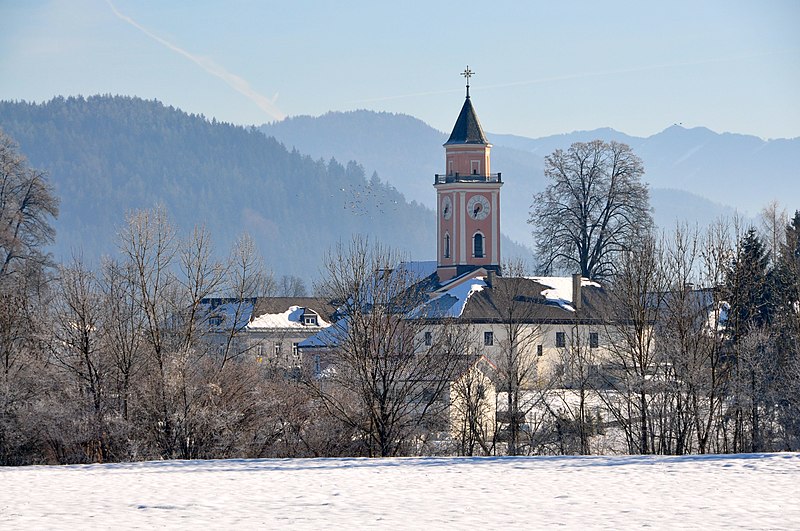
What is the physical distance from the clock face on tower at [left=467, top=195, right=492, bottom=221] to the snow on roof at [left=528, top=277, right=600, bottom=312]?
14.0m

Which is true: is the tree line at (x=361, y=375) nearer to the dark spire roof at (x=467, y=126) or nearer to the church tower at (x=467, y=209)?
the church tower at (x=467, y=209)

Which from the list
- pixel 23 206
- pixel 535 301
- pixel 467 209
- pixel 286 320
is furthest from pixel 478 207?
pixel 23 206

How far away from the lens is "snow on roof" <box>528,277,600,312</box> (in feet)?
230

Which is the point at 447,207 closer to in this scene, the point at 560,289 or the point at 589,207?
the point at 589,207

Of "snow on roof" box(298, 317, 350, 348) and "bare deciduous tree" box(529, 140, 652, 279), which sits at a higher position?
"bare deciduous tree" box(529, 140, 652, 279)

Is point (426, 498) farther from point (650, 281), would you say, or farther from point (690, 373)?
point (650, 281)

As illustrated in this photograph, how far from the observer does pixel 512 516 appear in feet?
63.8

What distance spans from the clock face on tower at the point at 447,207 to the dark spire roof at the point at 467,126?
3.96m

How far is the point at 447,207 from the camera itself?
87500 millimetres

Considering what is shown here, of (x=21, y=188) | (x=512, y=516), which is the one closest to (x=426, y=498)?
(x=512, y=516)

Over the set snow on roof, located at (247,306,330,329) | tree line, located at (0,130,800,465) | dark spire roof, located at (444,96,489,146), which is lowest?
tree line, located at (0,130,800,465)

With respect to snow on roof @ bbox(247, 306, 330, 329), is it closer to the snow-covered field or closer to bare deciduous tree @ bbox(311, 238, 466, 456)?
bare deciduous tree @ bbox(311, 238, 466, 456)

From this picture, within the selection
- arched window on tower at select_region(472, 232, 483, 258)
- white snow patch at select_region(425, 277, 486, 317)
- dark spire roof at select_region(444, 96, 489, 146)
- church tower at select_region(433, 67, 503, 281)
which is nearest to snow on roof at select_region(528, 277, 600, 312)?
white snow patch at select_region(425, 277, 486, 317)

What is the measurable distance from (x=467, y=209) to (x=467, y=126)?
6.18 metres
